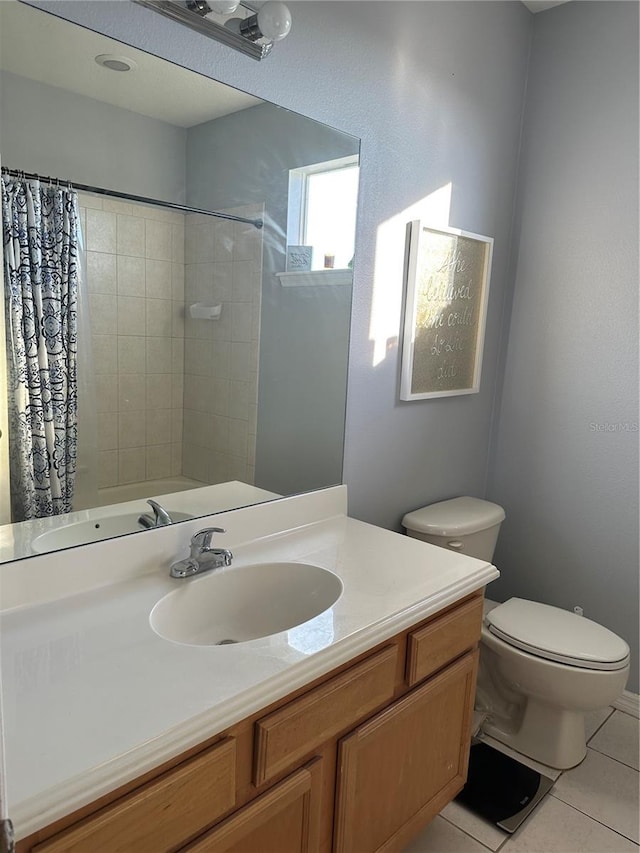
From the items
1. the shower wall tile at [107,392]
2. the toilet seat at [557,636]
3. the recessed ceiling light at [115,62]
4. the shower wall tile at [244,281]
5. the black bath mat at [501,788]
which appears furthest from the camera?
the toilet seat at [557,636]

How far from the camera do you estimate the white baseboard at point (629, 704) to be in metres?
2.38

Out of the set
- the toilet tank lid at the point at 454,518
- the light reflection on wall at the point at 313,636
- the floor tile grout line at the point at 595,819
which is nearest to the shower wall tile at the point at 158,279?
the light reflection on wall at the point at 313,636

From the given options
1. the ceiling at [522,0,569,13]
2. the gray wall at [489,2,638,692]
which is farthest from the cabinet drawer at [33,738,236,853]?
the ceiling at [522,0,569,13]

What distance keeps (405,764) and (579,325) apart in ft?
5.70

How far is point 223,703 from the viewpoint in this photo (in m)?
0.98

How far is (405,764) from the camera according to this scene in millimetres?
1468

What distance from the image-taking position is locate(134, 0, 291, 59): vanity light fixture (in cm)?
132

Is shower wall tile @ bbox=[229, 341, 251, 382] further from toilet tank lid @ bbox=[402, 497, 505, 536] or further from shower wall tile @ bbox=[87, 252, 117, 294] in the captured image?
toilet tank lid @ bbox=[402, 497, 505, 536]

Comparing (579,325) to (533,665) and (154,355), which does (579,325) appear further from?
(154,355)

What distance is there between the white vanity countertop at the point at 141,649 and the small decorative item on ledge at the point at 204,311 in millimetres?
514

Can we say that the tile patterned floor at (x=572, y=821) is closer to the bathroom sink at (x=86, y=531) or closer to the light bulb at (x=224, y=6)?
the bathroom sink at (x=86, y=531)

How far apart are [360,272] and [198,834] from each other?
4.86ft

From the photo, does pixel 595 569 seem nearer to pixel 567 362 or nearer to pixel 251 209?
pixel 567 362

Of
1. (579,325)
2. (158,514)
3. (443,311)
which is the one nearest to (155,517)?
(158,514)
